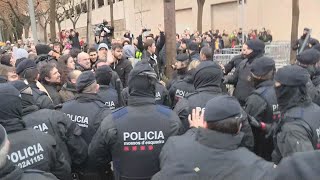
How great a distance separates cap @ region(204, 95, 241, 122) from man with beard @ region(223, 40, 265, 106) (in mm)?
3604

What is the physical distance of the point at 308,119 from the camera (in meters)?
3.38

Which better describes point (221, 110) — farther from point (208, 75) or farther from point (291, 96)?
point (208, 75)

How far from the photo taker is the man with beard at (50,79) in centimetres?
576

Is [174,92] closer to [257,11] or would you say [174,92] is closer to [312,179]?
[312,179]

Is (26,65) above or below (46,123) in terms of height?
above

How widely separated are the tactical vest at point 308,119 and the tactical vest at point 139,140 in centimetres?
109

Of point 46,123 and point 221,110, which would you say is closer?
point 221,110

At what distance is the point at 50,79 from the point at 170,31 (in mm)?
4222

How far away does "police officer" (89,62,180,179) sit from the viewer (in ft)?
12.1

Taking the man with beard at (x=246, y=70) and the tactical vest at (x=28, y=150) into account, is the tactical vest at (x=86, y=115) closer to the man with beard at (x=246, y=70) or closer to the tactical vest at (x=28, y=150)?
the tactical vest at (x=28, y=150)

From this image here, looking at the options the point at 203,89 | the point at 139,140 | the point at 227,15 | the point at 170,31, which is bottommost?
the point at 139,140

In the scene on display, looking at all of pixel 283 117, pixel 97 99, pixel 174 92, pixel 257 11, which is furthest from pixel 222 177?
pixel 257 11

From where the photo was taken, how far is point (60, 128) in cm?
398

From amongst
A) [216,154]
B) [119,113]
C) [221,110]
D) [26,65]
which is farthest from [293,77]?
[26,65]
